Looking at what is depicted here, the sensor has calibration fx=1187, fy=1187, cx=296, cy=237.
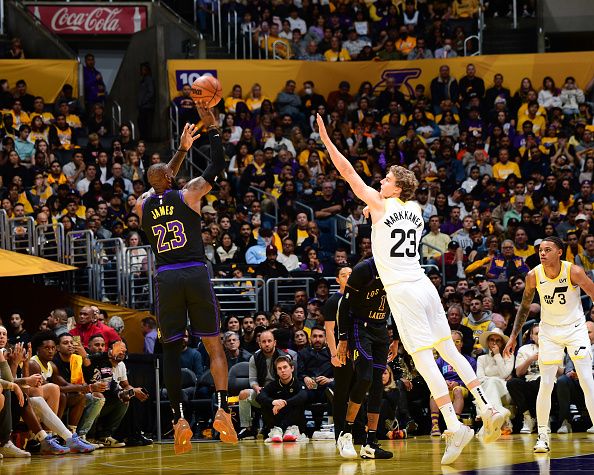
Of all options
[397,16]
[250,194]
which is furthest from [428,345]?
[397,16]

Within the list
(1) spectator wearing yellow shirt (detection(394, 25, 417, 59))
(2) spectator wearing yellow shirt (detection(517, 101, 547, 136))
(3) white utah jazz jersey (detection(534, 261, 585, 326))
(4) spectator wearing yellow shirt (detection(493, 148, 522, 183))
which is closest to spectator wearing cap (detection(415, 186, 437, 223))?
(4) spectator wearing yellow shirt (detection(493, 148, 522, 183))

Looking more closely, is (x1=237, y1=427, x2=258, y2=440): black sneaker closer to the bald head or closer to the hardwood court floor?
the hardwood court floor

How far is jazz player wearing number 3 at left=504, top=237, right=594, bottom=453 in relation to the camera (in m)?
12.7

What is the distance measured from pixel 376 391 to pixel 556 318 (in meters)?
2.17

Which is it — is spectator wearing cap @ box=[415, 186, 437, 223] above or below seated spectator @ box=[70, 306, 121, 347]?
above

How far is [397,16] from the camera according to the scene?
1147 inches

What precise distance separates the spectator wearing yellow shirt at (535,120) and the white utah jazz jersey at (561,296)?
13533 millimetres

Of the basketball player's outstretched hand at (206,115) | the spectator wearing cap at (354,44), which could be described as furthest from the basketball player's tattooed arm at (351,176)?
the spectator wearing cap at (354,44)

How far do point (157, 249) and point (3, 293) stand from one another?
870 cm

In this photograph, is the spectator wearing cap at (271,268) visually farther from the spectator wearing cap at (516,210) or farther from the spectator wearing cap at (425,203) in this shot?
the spectator wearing cap at (516,210)

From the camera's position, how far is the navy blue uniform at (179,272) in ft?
36.2

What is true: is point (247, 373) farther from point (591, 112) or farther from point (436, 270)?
point (591, 112)

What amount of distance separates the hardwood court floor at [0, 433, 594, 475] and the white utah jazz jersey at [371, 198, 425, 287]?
175 centimetres

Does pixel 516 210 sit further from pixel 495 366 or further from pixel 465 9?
pixel 465 9
